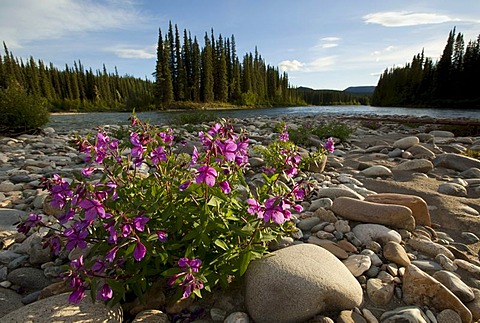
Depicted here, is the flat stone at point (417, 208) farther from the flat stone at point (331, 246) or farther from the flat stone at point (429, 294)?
the flat stone at point (429, 294)

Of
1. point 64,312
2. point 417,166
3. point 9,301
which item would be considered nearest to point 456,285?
point 64,312

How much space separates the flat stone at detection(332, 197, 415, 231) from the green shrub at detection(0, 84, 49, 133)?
13.0 m

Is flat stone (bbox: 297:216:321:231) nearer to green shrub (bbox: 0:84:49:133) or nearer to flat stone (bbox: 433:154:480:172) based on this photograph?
flat stone (bbox: 433:154:480:172)

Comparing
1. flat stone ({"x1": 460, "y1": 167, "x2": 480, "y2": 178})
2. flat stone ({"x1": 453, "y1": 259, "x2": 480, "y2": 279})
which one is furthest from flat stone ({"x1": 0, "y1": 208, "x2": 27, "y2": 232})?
flat stone ({"x1": 460, "y1": 167, "x2": 480, "y2": 178})

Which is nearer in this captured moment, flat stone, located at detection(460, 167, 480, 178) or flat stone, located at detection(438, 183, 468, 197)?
flat stone, located at detection(438, 183, 468, 197)

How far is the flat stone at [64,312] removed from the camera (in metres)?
1.90

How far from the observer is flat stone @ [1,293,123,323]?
190 cm

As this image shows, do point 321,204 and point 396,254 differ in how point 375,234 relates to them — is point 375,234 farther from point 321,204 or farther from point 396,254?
point 321,204

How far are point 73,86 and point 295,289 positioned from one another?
94565mm

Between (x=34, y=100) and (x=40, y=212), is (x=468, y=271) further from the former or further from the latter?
(x=34, y=100)

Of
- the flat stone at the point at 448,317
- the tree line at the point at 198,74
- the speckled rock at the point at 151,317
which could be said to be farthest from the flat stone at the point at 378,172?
the tree line at the point at 198,74

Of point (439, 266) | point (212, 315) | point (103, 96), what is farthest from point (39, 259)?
point (103, 96)

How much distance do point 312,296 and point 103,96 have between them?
96.4 metres

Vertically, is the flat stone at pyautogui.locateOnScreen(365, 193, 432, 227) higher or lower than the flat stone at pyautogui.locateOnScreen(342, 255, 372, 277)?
higher
